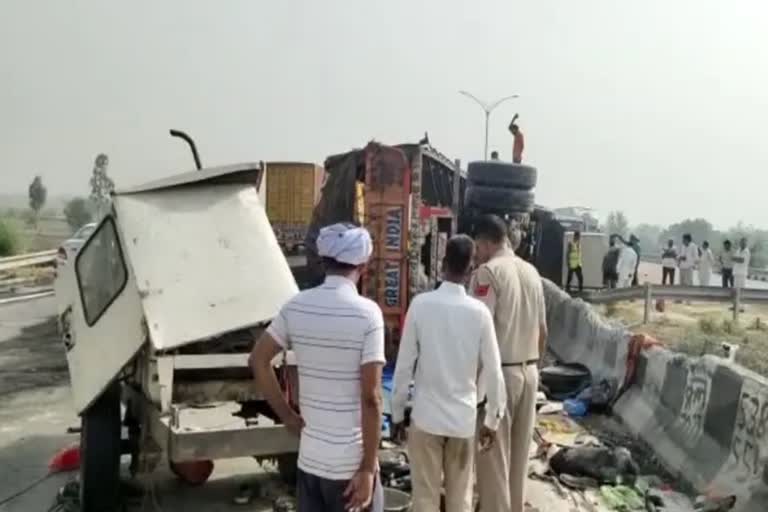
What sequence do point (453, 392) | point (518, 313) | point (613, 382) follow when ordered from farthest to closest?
point (613, 382), point (518, 313), point (453, 392)

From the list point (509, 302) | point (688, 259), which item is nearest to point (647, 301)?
point (688, 259)

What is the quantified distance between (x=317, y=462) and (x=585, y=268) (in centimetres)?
1750

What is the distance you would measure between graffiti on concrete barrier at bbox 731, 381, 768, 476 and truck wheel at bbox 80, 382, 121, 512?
4253mm

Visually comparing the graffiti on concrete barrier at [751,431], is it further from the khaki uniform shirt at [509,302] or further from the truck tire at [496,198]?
the truck tire at [496,198]

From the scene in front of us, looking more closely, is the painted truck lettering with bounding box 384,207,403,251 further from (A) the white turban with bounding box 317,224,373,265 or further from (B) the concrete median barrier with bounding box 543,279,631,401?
(A) the white turban with bounding box 317,224,373,265

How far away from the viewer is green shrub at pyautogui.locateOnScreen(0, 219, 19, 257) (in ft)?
112

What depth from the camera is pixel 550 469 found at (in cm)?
686

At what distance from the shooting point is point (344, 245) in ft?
11.4

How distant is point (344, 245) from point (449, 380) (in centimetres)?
133

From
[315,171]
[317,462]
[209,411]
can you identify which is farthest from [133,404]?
[315,171]

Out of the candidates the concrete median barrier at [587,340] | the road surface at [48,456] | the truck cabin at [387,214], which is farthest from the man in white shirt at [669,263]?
the road surface at [48,456]

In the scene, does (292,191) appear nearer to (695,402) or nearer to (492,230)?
(695,402)

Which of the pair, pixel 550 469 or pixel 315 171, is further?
pixel 315 171

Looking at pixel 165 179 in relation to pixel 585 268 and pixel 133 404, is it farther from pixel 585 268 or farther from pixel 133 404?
pixel 585 268
